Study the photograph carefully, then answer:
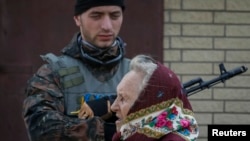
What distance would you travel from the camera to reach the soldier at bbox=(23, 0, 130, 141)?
229 centimetres

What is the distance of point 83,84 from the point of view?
2.55m

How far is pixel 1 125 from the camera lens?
483 cm

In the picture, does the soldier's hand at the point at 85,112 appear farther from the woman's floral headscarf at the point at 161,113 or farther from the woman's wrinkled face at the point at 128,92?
the woman's floral headscarf at the point at 161,113

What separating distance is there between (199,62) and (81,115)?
8.62ft

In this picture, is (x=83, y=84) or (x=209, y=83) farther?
(x=209, y=83)

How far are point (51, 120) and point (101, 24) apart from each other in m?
0.44

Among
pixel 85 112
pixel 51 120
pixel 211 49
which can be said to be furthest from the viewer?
pixel 211 49

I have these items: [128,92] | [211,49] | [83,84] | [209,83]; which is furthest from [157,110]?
[211,49]

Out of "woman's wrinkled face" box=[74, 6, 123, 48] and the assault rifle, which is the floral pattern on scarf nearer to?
"woman's wrinkled face" box=[74, 6, 123, 48]

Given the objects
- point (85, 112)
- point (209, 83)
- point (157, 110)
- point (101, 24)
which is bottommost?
point (209, 83)

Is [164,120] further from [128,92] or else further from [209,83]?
[209,83]

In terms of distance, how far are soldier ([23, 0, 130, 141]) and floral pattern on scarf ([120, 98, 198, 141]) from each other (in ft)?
0.93

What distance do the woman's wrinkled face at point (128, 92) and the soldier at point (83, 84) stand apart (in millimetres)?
184

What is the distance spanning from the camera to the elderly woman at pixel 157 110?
2.02m
